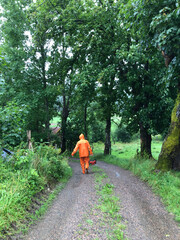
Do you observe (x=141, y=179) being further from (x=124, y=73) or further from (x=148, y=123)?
(x=124, y=73)

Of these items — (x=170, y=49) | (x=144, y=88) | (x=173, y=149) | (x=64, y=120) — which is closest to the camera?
(x=170, y=49)

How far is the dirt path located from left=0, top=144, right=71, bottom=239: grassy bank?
339mm

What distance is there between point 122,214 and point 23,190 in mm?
2732

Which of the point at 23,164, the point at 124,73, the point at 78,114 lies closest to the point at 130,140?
the point at 78,114

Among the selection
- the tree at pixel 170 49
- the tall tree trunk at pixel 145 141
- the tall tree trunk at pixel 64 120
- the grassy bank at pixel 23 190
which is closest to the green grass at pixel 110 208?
the grassy bank at pixel 23 190

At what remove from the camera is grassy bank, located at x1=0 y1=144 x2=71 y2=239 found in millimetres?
3795

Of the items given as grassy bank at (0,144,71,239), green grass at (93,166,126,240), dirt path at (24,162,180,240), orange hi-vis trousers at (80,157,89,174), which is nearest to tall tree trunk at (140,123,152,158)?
orange hi-vis trousers at (80,157,89,174)

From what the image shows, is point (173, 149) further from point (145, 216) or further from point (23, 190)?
point (23, 190)

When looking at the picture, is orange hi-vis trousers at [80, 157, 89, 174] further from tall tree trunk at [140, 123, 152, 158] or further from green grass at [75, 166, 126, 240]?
tall tree trunk at [140, 123, 152, 158]

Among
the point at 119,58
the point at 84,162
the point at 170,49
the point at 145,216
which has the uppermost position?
the point at 119,58

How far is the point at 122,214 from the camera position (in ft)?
14.2

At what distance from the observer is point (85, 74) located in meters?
10.6

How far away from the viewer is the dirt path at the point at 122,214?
3545 mm

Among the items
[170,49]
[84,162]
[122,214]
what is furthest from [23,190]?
[170,49]
